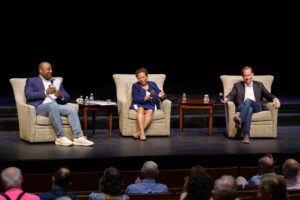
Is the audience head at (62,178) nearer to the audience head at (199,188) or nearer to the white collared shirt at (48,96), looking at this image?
the audience head at (199,188)

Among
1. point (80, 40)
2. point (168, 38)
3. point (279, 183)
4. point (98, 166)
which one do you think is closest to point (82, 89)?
point (80, 40)

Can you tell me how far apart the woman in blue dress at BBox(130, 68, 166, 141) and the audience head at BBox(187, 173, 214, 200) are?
11.4 feet

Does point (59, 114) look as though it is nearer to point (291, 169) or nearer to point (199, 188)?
point (291, 169)

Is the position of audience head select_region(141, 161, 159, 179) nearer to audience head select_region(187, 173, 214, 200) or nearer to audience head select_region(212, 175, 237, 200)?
audience head select_region(187, 173, 214, 200)

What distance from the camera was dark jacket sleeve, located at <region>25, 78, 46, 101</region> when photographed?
6.45 meters

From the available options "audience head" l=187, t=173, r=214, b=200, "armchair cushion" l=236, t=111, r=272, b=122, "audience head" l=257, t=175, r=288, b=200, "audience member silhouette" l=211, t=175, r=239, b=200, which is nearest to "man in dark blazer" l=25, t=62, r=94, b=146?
"armchair cushion" l=236, t=111, r=272, b=122

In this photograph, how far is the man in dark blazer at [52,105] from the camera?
248 inches

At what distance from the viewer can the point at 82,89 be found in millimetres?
10445

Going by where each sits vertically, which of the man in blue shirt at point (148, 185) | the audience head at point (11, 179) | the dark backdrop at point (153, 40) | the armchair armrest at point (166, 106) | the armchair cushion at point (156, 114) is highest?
the dark backdrop at point (153, 40)

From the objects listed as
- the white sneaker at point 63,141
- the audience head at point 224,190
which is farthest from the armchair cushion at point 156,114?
the audience head at point 224,190

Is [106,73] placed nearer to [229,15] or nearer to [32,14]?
[32,14]

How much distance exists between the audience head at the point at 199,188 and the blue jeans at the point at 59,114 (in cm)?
328

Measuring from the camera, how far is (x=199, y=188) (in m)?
3.27

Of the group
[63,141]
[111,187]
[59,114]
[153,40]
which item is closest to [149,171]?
[111,187]
